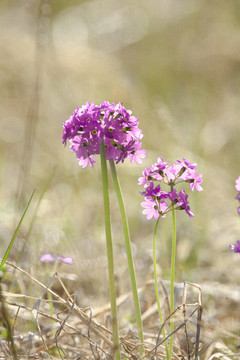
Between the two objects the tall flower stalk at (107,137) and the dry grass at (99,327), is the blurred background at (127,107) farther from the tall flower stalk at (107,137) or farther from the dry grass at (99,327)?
the tall flower stalk at (107,137)

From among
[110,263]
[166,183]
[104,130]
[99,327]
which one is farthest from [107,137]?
[99,327]

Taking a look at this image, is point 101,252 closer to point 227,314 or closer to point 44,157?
point 227,314

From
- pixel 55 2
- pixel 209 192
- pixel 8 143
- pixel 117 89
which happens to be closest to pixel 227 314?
pixel 209 192

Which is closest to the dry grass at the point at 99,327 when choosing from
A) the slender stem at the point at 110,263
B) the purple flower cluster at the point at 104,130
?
the slender stem at the point at 110,263

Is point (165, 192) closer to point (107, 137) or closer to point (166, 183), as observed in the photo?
point (166, 183)

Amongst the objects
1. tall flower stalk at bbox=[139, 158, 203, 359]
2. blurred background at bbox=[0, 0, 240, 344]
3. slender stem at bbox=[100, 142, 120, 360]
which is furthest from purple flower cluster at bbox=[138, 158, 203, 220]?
blurred background at bbox=[0, 0, 240, 344]

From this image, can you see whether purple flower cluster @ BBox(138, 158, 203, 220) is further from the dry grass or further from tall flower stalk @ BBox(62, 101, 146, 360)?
the dry grass
